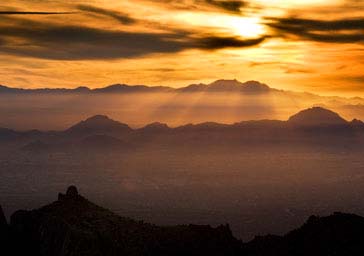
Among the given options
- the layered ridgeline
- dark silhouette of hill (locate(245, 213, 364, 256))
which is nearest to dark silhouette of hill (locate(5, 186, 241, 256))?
the layered ridgeline

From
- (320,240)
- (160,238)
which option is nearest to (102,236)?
(160,238)

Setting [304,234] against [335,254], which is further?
[304,234]

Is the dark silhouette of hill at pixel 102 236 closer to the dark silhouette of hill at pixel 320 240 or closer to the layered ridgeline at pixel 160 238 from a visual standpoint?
the layered ridgeline at pixel 160 238

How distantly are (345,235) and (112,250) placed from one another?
30.4 m

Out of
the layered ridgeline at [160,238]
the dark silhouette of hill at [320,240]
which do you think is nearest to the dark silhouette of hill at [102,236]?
the layered ridgeline at [160,238]

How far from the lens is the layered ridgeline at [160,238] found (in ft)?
257

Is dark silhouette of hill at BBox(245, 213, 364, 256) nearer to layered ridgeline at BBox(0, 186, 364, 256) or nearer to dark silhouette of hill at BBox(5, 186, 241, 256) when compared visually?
layered ridgeline at BBox(0, 186, 364, 256)

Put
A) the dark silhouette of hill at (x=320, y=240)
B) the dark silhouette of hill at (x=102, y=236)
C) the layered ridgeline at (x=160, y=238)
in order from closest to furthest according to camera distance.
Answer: the dark silhouette of hill at (x=320, y=240)
the layered ridgeline at (x=160, y=238)
the dark silhouette of hill at (x=102, y=236)

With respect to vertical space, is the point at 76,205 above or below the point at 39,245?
above

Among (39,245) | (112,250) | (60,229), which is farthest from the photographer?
(39,245)

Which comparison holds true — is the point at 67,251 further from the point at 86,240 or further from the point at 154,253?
the point at 154,253

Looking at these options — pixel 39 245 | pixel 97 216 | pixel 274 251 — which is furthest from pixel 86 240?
pixel 274 251

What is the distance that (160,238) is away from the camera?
83.6 m

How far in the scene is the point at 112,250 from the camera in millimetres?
79750
